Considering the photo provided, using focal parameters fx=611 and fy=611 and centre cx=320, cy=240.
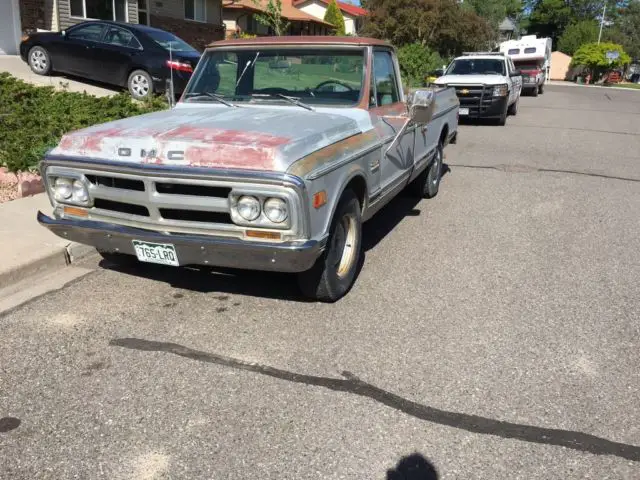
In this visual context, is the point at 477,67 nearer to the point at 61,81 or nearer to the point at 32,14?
the point at 61,81

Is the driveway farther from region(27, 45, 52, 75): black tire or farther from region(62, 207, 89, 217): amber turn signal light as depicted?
region(62, 207, 89, 217): amber turn signal light

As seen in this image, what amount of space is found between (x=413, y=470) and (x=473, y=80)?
46.8ft

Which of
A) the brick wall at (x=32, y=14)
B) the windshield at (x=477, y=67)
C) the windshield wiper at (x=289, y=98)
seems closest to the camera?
the windshield wiper at (x=289, y=98)

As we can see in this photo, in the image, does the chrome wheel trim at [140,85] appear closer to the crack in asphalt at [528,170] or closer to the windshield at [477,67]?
the crack in asphalt at [528,170]

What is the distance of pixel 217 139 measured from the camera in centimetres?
383

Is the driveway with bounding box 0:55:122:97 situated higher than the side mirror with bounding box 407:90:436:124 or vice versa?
the side mirror with bounding box 407:90:436:124

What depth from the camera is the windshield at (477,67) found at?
1676cm

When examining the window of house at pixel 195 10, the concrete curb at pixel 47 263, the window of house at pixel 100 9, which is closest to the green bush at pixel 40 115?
the concrete curb at pixel 47 263

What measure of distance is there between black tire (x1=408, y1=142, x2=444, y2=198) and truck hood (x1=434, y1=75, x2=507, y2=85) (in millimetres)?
8337

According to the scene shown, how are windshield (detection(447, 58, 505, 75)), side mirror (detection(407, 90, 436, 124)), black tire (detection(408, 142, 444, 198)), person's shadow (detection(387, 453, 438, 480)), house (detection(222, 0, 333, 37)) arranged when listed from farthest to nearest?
house (detection(222, 0, 333, 37)) → windshield (detection(447, 58, 505, 75)) → black tire (detection(408, 142, 444, 198)) → side mirror (detection(407, 90, 436, 124)) → person's shadow (detection(387, 453, 438, 480))

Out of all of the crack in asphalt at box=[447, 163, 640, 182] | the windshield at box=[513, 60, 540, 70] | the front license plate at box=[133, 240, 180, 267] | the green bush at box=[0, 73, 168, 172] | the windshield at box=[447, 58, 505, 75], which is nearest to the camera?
the front license plate at box=[133, 240, 180, 267]

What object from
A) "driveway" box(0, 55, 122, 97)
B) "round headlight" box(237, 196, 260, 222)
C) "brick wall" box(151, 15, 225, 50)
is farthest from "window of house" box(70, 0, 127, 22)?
"round headlight" box(237, 196, 260, 222)

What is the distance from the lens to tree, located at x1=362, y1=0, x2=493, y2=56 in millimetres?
36562

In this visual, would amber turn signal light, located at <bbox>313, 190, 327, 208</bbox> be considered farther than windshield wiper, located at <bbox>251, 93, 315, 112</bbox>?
No
